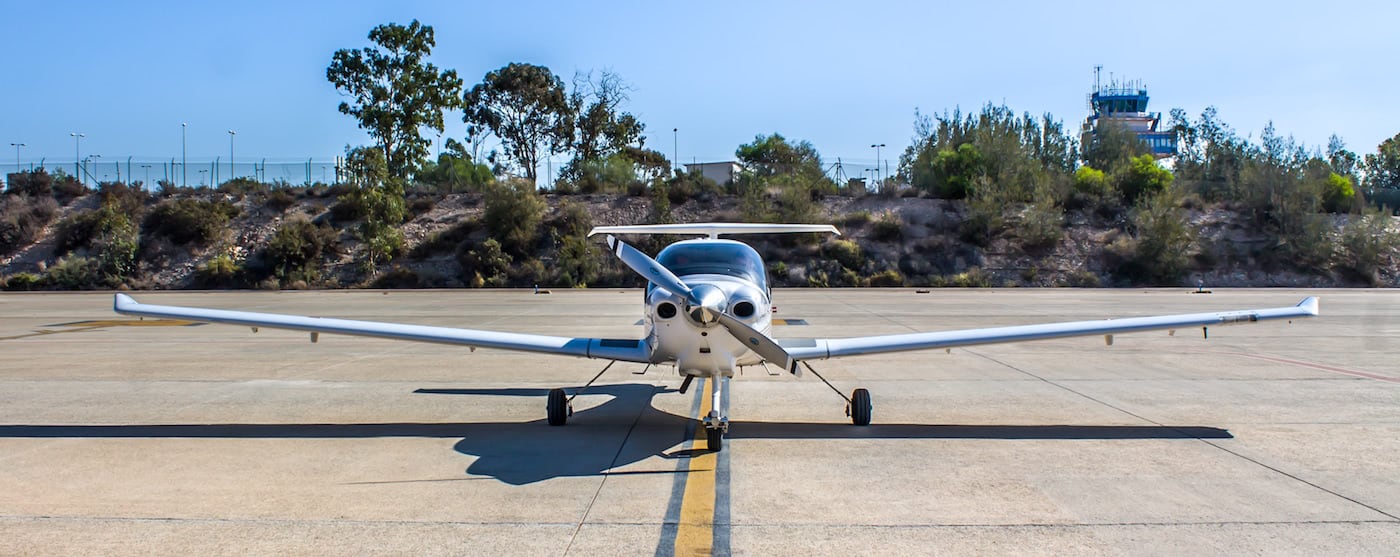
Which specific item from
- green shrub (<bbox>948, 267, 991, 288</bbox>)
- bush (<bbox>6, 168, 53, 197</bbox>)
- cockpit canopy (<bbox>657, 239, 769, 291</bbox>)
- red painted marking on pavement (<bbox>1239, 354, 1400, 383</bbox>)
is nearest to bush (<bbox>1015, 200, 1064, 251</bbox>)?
green shrub (<bbox>948, 267, 991, 288</bbox>)

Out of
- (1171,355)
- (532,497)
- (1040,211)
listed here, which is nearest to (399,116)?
(1040,211)

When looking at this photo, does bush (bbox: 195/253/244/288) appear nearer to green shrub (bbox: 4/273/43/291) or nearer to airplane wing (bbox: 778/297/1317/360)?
green shrub (bbox: 4/273/43/291)

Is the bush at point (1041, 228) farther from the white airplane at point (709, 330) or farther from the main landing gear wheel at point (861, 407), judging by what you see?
the main landing gear wheel at point (861, 407)

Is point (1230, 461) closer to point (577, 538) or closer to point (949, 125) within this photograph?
point (577, 538)

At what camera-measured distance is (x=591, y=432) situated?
8656 mm

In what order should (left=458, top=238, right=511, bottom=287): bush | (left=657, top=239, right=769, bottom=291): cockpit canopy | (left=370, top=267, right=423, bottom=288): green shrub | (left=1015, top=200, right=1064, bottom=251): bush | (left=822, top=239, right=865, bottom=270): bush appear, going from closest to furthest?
(left=657, top=239, right=769, bottom=291): cockpit canopy → (left=370, top=267, right=423, bottom=288): green shrub → (left=458, top=238, right=511, bottom=287): bush → (left=822, top=239, right=865, bottom=270): bush → (left=1015, top=200, right=1064, bottom=251): bush

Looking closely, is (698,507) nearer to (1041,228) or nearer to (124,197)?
(1041,228)

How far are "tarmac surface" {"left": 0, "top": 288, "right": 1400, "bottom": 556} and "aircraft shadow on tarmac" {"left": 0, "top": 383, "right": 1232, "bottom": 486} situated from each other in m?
0.05

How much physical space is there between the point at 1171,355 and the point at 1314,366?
2.03 metres

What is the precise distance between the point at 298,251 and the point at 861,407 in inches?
1610

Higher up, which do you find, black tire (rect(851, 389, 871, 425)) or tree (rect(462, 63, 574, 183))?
tree (rect(462, 63, 574, 183))

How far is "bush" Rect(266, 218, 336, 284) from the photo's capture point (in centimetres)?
4347

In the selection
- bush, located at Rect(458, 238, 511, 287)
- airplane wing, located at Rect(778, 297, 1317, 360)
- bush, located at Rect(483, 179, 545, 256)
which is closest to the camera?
airplane wing, located at Rect(778, 297, 1317, 360)

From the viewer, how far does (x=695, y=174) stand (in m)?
55.9
